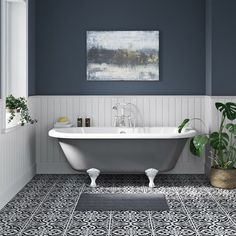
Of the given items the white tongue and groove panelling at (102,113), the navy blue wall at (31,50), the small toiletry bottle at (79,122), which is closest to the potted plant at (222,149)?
the white tongue and groove panelling at (102,113)

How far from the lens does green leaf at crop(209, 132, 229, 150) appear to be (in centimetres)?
→ 567

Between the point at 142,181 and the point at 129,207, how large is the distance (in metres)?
1.38

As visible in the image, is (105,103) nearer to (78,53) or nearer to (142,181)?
(78,53)

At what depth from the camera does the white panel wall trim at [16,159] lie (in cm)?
472

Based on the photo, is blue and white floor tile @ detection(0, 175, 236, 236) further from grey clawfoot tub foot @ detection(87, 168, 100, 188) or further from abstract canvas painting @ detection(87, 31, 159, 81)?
abstract canvas painting @ detection(87, 31, 159, 81)

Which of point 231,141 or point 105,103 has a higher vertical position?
point 105,103

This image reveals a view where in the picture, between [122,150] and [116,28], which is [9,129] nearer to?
[122,150]

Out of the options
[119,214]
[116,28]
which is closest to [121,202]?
[119,214]

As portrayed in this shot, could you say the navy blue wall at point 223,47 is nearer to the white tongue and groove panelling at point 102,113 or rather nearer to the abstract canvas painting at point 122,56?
the white tongue and groove panelling at point 102,113

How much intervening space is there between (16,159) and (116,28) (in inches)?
93.1

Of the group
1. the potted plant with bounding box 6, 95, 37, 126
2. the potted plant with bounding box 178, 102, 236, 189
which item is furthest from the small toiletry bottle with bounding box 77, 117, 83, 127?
the potted plant with bounding box 178, 102, 236, 189

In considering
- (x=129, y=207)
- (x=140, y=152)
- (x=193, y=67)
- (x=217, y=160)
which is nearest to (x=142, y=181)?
(x=140, y=152)

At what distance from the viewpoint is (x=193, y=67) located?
6.56 meters

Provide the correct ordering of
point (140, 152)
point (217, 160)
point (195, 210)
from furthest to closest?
point (217, 160)
point (140, 152)
point (195, 210)
